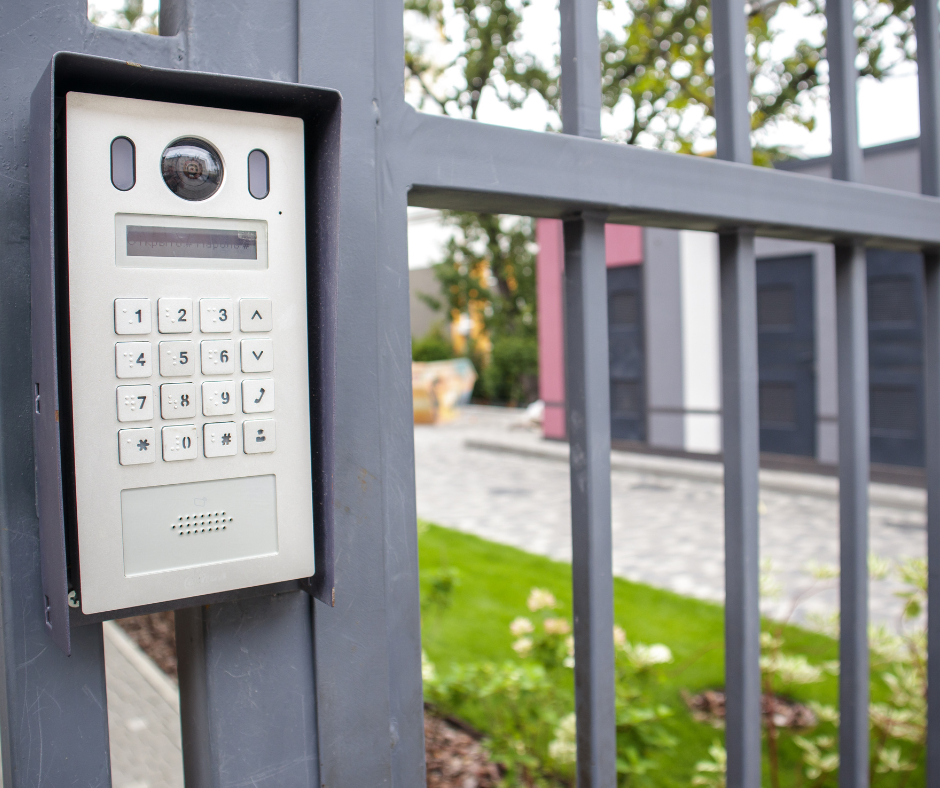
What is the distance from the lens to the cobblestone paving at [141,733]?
2.58 meters

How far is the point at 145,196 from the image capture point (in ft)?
1.90

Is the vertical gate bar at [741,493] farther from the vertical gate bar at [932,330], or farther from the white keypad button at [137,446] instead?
the white keypad button at [137,446]

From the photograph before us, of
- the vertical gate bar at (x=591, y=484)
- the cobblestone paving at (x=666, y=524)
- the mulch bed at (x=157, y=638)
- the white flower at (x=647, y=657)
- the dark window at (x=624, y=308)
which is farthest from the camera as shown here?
the dark window at (x=624, y=308)

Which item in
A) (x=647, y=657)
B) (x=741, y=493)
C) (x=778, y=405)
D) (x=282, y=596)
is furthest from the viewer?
(x=778, y=405)

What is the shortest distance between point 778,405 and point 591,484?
8.06 meters

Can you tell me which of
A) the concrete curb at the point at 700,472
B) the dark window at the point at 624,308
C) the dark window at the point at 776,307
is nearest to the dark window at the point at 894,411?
the concrete curb at the point at 700,472

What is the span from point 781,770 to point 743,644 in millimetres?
1939

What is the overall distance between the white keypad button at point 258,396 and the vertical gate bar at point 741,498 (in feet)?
2.02

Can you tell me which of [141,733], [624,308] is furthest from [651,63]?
[624,308]

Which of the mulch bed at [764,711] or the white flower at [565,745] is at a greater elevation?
the white flower at [565,745]

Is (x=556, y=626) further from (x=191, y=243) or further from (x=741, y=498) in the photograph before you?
(x=191, y=243)

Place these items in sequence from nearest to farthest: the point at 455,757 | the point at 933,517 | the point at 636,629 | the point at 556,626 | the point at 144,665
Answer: the point at 933,517, the point at 556,626, the point at 455,757, the point at 144,665, the point at 636,629

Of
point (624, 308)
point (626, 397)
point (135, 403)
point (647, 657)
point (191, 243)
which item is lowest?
point (647, 657)

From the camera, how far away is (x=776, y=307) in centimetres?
816
